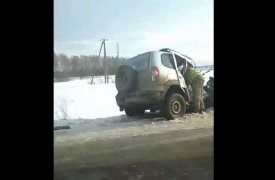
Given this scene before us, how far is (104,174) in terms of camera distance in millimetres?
2631

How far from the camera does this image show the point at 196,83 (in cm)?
283

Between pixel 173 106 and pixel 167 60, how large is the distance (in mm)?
362

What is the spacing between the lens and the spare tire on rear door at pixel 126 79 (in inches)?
108

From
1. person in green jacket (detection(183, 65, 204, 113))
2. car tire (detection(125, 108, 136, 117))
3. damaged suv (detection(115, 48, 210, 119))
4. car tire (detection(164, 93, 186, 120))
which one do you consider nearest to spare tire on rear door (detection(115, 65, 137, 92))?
damaged suv (detection(115, 48, 210, 119))

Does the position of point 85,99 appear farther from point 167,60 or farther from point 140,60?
point 167,60

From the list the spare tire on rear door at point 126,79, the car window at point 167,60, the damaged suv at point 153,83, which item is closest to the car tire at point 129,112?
the damaged suv at point 153,83

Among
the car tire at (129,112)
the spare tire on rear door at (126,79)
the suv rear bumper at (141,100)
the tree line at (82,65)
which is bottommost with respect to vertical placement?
the car tire at (129,112)

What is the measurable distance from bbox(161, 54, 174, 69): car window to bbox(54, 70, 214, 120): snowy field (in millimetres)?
413

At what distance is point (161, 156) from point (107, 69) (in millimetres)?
770

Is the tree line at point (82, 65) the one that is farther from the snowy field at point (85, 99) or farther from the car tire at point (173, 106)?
the car tire at point (173, 106)
